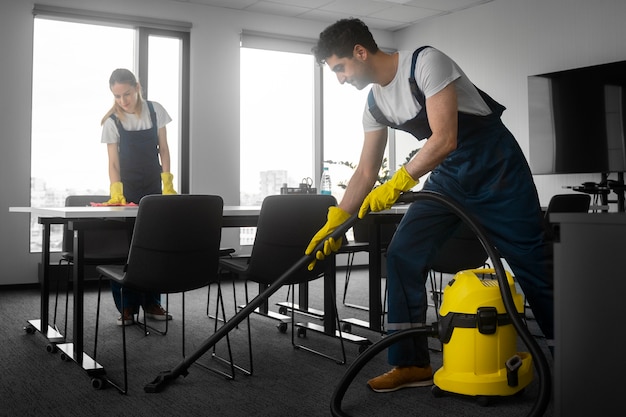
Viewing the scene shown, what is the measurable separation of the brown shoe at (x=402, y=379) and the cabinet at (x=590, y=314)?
46.3 inches

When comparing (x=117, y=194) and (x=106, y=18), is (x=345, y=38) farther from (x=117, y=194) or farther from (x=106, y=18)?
(x=106, y=18)

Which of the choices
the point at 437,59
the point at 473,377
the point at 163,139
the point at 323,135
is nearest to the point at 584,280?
the point at 473,377

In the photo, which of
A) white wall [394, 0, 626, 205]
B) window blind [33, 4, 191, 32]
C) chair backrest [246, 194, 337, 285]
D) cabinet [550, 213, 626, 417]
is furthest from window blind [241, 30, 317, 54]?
cabinet [550, 213, 626, 417]

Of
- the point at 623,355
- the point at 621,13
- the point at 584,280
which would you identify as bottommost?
the point at 623,355

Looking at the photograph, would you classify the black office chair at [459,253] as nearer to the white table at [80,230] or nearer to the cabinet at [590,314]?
the white table at [80,230]

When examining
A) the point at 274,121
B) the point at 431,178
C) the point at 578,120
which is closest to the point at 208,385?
the point at 431,178

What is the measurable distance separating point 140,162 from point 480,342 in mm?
2287

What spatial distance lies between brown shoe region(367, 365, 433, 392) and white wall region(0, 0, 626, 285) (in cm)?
307

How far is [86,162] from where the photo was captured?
4.98 m

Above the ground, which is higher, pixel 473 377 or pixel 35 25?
pixel 35 25

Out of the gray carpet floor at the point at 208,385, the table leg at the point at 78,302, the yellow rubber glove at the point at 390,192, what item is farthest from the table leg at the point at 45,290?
the yellow rubber glove at the point at 390,192

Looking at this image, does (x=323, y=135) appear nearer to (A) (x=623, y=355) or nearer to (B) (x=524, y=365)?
(B) (x=524, y=365)

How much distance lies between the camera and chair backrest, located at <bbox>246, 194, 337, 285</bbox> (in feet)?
8.07

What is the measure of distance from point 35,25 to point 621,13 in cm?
429
